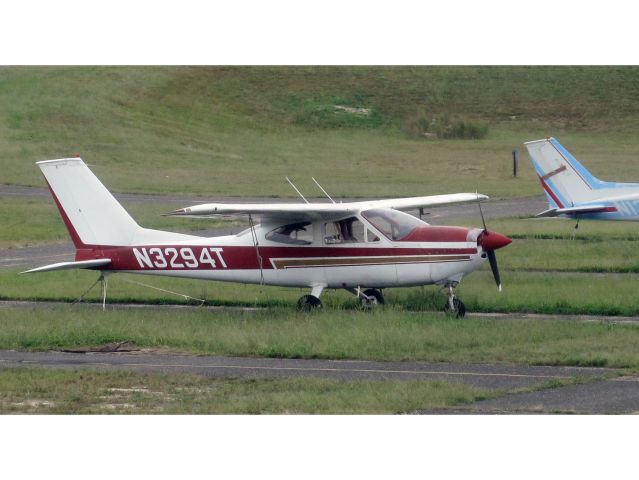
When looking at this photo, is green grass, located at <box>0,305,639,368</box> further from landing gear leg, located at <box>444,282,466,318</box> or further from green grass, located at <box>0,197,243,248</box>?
green grass, located at <box>0,197,243,248</box>

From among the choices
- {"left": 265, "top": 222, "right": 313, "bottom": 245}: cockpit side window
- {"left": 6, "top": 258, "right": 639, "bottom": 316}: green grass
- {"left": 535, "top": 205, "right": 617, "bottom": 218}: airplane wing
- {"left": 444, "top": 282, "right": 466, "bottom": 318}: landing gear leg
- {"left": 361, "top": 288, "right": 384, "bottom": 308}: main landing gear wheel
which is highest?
{"left": 265, "top": 222, "right": 313, "bottom": 245}: cockpit side window

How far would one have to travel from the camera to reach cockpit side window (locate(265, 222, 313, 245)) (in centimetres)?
2058

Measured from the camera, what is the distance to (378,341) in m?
17.1

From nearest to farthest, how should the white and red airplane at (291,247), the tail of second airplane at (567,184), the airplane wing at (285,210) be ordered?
the airplane wing at (285,210) → the white and red airplane at (291,247) → the tail of second airplane at (567,184)

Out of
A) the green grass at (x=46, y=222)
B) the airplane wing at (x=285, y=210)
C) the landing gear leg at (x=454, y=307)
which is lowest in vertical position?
the green grass at (x=46, y=222)

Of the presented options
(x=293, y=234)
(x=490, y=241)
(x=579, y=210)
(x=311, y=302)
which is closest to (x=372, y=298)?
(x=311, y=302)

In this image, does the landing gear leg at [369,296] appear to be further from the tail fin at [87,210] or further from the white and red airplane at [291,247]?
the tail fin at [87,210]

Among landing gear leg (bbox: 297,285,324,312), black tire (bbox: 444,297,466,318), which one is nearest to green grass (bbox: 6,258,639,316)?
landing gear leg (bbox: 297,285,324,312)

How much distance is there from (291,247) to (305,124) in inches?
1910

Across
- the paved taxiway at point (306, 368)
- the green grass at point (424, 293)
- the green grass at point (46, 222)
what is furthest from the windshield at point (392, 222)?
the green grass at point (46, 222)

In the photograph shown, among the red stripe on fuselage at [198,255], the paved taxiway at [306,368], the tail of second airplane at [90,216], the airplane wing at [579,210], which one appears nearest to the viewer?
the paved taxiway at [306,368]

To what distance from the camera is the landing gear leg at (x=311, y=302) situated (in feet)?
66.4

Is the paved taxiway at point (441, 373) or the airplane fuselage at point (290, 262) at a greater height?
the airplane fuselage at point (290, 262)

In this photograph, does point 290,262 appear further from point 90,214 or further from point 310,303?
point 90,214
